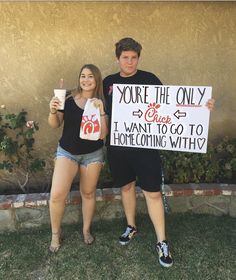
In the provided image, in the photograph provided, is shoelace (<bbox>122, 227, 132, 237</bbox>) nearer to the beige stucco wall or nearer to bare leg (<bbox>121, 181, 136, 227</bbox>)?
bare leg (<bbox>121, 181, 136, 227</bbox>)

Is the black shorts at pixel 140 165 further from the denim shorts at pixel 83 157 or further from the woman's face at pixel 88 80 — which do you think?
the woman's face at pixel 88 80

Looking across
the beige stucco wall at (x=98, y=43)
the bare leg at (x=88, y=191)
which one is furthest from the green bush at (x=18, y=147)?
the bare leg at (x=88, y=191)

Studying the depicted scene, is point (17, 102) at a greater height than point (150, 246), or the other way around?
point (17, 102)

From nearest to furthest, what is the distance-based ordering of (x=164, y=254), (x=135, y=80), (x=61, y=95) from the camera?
(x=61, y=95) < (x=135, y=80) < (x=164, y=254)

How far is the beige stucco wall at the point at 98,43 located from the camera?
4043mm

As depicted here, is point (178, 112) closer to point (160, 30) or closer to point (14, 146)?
point (160, 30)

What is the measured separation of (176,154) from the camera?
4.37 metres

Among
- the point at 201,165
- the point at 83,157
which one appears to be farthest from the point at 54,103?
the point at 201,165

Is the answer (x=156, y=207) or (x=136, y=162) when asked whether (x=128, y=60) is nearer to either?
(x=136, y=162)

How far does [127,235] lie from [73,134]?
3.99 feet

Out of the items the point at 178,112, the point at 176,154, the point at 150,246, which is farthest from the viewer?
the point at 176,154

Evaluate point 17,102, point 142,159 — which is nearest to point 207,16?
point 142,159

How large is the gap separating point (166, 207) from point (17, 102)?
201 cm

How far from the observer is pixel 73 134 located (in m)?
3.37
